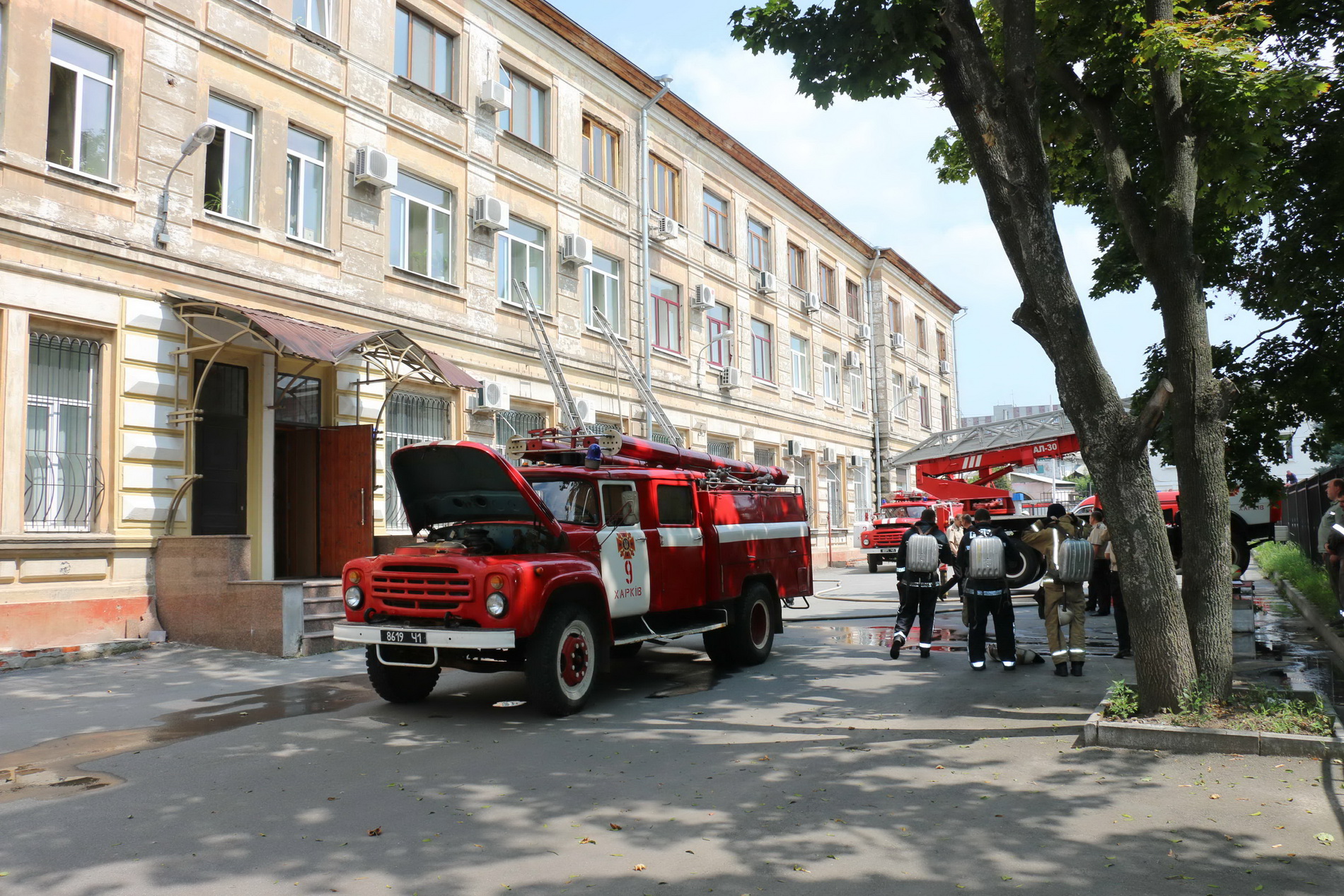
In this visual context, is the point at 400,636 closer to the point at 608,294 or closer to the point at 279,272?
the point at 279,272

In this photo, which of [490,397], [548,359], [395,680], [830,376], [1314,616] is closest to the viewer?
[395,680]

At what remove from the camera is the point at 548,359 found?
58.9 ft

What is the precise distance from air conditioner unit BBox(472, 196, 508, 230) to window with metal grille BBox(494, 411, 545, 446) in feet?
11.0

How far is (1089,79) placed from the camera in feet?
29.2

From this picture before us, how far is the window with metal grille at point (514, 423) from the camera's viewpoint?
17422 mm

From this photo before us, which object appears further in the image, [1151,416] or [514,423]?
[514,423]

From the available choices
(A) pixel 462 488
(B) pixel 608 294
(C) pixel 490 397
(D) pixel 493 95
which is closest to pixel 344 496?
(C) pixel 490 397

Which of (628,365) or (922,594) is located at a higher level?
(628,365)

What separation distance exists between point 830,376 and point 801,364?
2.41 metres

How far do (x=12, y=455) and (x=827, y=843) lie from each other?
1016 centimetres

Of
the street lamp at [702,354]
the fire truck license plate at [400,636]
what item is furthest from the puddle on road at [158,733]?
the street lamp at [702,354]

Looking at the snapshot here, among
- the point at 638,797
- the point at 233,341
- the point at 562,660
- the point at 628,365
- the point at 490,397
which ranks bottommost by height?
the point at 638,797

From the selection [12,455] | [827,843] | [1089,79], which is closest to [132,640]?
[12,455]

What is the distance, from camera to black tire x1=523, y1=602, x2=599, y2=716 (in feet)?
25.2
